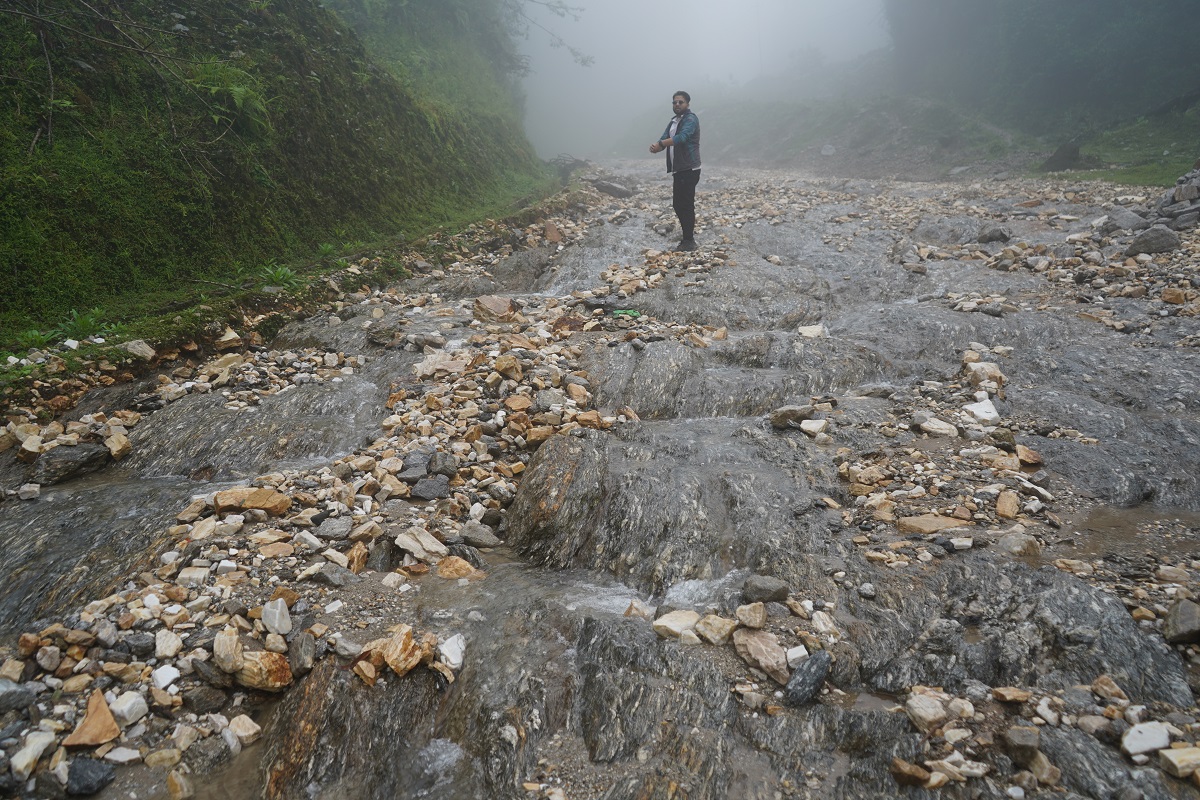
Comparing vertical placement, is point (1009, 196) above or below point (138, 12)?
below

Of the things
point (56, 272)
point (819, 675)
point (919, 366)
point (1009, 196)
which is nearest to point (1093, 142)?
point (1009, 196)

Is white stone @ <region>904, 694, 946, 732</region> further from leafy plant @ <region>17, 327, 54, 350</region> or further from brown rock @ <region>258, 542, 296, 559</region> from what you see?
leafy plant @ <region>17, 327, 54, 350</region>

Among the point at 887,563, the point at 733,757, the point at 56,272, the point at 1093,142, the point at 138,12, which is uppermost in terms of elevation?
the point at 138,12

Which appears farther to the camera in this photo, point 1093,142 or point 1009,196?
point 1093,142

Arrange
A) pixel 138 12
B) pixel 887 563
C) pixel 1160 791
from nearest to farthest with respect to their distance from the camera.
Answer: pixel 1160 791
pixel 887 563
pixel 138 12

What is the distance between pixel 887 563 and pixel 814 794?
5.95 feet

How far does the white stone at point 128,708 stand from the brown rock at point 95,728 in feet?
0.09

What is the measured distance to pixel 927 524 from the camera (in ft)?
14.8

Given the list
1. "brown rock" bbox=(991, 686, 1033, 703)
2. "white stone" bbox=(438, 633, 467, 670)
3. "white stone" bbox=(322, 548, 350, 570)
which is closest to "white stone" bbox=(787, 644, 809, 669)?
"brown rock" bbox=(991, 686, 1033, 703)

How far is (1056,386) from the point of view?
665 cm

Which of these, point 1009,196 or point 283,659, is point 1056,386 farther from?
point 1009,196

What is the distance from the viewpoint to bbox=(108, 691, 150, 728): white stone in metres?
3.21

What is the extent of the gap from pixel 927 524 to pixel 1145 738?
1914 mm

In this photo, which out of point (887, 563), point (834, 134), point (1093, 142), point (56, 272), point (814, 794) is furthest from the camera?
point (834, 134)
